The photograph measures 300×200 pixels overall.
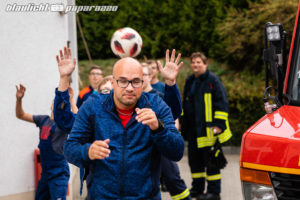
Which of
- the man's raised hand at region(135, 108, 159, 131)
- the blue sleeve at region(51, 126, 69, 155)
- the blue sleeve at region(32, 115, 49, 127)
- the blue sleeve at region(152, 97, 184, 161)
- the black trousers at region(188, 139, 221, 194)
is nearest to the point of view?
the man's raised hand at region(135, 108, 159, 131)

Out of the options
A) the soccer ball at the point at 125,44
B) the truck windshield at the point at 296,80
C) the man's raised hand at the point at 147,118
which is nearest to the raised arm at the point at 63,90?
the man's raised hand at the point at 147,118

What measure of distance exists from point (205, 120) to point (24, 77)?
106 inches

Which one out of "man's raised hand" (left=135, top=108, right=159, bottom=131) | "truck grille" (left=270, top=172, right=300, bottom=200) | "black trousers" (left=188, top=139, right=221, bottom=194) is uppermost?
"man's raised hand" (left=135, top=108, right=159, bottom=131)

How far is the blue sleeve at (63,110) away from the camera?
4.09m

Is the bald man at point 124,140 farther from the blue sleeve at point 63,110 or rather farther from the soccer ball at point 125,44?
the soccer ball at point 125,44

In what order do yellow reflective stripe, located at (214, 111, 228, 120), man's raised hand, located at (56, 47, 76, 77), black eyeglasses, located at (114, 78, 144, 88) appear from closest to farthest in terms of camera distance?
black eyeglasses, located at (114, 78, 144, 88), man's raised hand, located at (56, 47, 76, 77), yellow reflective stripe, located at (214, 111, 228, 120)

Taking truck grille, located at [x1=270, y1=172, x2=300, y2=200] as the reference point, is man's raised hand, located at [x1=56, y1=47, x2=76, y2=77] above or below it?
above

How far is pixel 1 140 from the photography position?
589cm

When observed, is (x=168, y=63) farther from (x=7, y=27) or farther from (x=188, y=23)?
(x=188, y=23)

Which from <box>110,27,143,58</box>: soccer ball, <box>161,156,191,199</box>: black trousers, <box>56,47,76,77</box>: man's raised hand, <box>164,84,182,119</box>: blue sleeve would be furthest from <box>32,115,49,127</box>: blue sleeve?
<box>164,84,182,119</box>: blue sleeve

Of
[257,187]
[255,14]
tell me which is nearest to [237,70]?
[255,14]

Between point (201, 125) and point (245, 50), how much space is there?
8.47 m

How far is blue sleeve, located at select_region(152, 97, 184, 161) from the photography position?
123 inches

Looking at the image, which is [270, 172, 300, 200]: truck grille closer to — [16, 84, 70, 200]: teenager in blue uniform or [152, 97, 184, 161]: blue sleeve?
[152, 97, 184, 161]: blue sleeve
